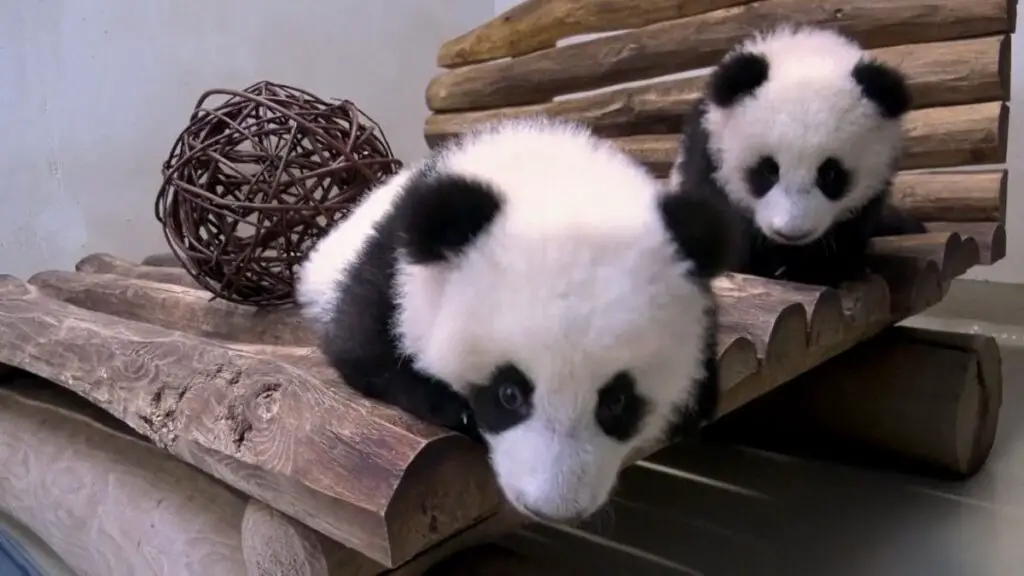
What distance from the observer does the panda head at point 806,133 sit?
1.51 meters

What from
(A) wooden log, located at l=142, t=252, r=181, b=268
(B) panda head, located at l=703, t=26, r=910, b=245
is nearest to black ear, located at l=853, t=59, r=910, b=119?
(B) panda head, located at l=703, t=26, r=910, b=245

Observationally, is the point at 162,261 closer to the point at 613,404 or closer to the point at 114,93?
the point at 114,93

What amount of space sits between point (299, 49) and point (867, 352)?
6.77 ft

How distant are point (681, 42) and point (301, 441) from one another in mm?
1712

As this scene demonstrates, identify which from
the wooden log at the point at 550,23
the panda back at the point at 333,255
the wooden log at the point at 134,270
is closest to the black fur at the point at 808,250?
the panda back at the point at 333,255

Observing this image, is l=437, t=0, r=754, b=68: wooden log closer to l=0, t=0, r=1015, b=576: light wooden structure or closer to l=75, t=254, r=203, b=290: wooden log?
l=0, t=0, r=1015, b=576: light wooden structure

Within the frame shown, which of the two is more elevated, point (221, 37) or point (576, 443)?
point (221, 37)

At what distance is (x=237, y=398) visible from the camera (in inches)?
43.7

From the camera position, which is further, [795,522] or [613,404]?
[795,522]

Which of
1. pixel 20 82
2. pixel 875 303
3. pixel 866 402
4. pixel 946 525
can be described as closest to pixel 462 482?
pixel 875 303

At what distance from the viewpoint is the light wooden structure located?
3.09 ft

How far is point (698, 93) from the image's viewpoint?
7.43ft

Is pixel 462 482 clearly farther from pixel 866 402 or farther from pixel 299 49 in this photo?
pixel 299 49

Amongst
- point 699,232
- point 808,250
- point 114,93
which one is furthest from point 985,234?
point 114,93
